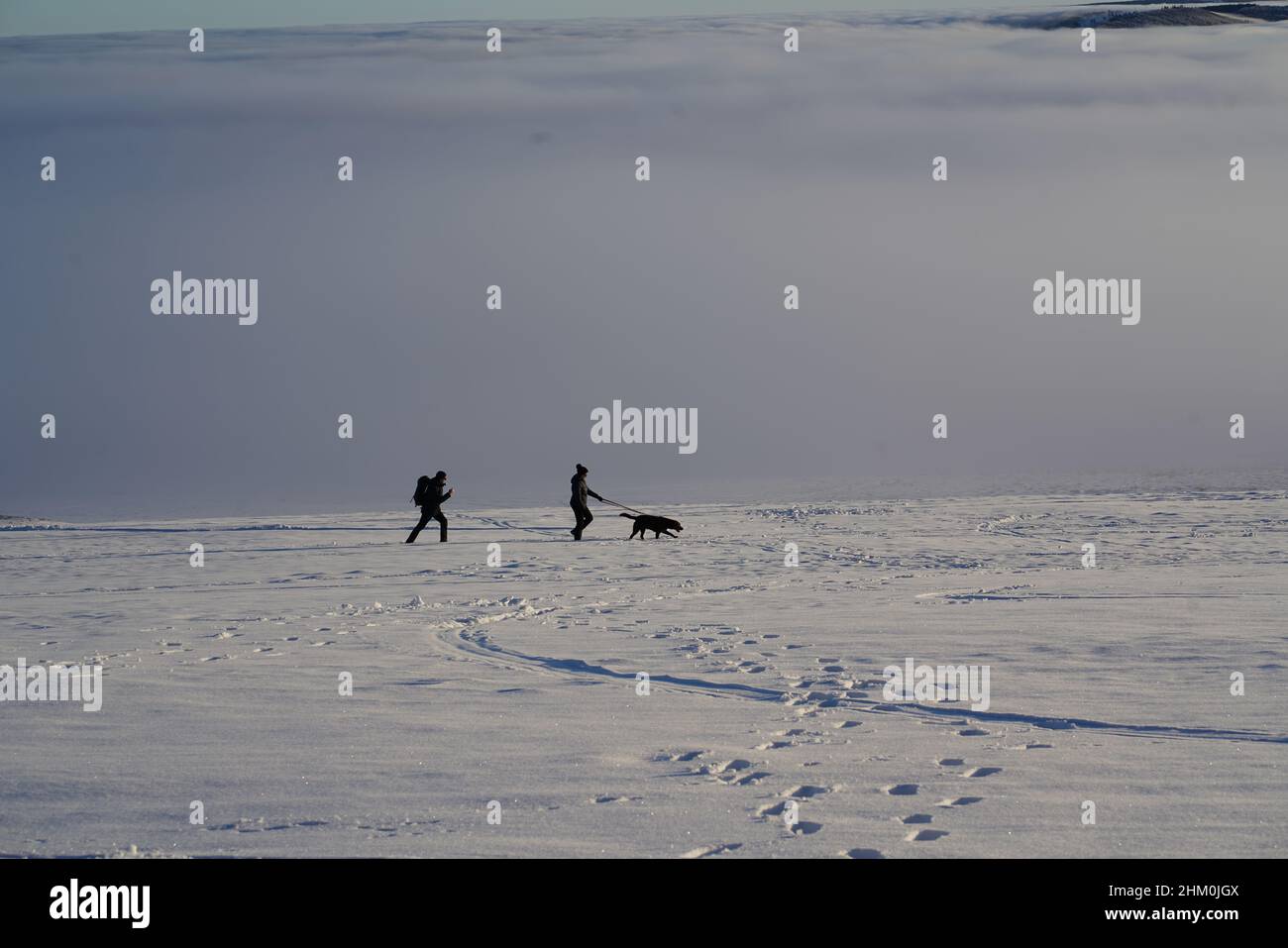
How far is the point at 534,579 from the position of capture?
1573 cm

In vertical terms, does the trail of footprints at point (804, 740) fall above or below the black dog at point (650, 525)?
below

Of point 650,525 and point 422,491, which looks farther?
point 650,525

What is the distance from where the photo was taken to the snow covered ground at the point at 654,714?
555 cm

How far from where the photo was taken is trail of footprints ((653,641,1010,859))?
559 cm

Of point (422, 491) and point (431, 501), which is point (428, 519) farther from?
point (422, 491)

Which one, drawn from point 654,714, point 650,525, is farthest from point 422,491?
point 654,714

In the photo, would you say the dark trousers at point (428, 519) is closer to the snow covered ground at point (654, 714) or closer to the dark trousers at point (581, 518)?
the dark trousers at point (581, 518)

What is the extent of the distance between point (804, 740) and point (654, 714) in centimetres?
110

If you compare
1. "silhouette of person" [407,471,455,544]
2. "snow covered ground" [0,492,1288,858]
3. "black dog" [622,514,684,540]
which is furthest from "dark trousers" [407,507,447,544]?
"snow covered ground" [0,492,1288,858]

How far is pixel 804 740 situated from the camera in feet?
23.4

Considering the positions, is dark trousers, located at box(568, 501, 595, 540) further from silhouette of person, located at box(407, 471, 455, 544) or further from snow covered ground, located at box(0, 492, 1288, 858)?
snow covered ground, located at box(0, 492, 1288, 858)

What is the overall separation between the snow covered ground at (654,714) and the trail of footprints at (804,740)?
0.09ft

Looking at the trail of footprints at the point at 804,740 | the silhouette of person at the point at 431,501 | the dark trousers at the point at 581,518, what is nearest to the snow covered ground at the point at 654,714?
the trail of footprints at the point at 804,740
